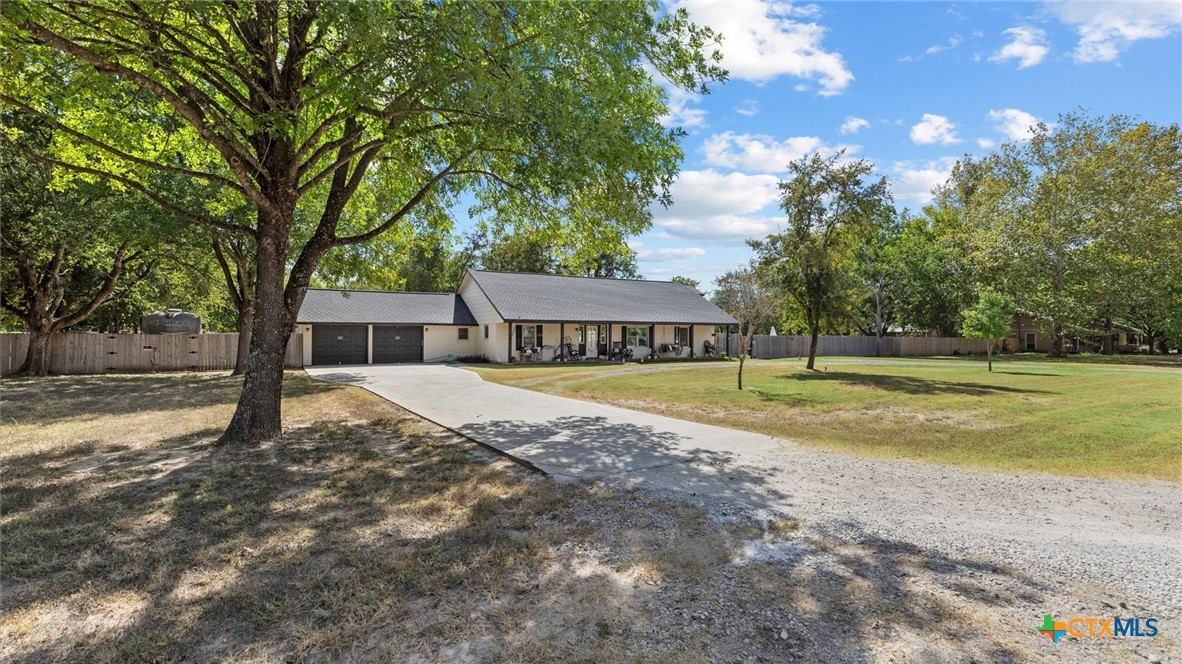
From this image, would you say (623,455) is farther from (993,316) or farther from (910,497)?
(993,316)

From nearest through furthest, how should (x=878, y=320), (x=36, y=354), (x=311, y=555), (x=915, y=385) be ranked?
(x=311, y=555) < (x=915, y=385) < (x=36, y=354) < (x=878, y=320)

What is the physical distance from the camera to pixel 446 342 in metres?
28.6

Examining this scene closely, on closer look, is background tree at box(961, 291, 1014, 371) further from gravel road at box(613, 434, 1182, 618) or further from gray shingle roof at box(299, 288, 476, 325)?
Answer: gray shingle roof at box(299, 288, 476, 325)

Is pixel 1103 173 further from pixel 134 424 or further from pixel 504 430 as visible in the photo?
pixel 134 424

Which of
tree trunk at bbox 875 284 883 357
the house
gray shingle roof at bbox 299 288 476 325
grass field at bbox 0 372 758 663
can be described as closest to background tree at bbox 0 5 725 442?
grass field at bbox 0 372 758 663

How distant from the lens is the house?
26.2 meters

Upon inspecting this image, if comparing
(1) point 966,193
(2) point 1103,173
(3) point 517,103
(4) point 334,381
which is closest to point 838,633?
(3) point 517,103

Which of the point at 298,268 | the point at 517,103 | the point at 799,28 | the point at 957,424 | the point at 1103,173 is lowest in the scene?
the point at 957,424

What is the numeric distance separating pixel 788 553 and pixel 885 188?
18940 mm

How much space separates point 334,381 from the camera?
17.1m

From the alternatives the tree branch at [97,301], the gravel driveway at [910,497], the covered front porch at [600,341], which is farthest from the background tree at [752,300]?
the tree branch at [97,301]

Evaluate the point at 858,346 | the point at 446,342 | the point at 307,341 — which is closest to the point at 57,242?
the point at 307,341

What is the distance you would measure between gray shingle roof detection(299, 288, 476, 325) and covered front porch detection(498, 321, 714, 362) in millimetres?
3921

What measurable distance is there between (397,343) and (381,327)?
1.13 m
